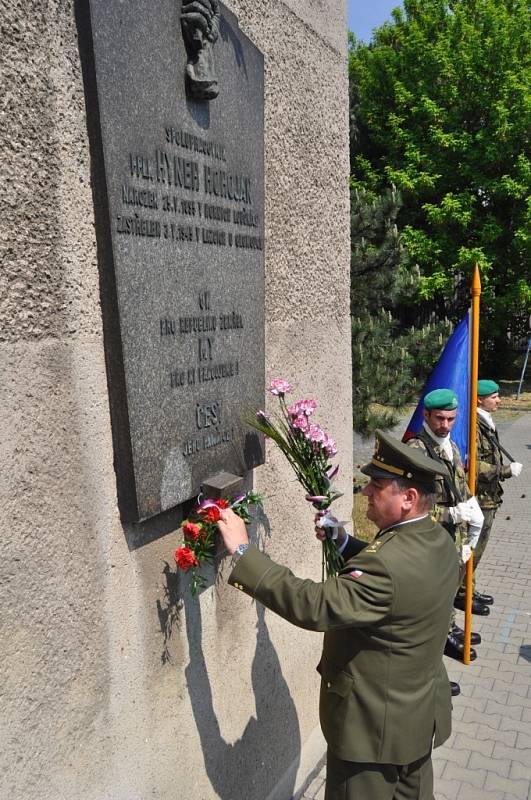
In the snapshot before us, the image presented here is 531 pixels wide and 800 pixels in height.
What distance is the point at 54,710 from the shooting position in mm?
1876

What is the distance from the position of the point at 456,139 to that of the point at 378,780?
17.3 metres

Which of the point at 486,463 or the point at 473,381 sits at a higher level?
the point at 473,381

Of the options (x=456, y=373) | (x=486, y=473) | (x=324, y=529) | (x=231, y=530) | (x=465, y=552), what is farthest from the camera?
(x=486, y=473)

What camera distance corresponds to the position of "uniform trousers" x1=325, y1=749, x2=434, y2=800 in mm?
2480

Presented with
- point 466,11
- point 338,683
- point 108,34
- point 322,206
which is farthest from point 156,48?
point 466,11

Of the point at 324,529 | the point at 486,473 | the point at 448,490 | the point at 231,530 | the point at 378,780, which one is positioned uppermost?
the point at 231,530

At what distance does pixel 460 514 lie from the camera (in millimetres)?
4211

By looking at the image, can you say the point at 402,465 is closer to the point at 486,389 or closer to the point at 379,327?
the point at 486,389

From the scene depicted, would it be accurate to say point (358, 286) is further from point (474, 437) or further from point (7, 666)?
point (7, 666)

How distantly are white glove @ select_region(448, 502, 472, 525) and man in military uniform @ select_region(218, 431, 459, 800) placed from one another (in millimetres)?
1721

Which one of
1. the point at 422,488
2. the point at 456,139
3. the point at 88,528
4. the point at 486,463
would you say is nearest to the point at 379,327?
the point at 486,463

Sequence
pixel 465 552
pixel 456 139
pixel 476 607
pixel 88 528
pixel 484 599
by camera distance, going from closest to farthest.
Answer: pixel 88 528, pixel 465 552, pixel 476 607, pixel 484 599, pixel 456 139

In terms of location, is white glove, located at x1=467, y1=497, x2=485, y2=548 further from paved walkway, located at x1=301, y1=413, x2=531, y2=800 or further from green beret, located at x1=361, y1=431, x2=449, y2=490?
green beret, located at x1=361, y1=431, x2=449, y2=490

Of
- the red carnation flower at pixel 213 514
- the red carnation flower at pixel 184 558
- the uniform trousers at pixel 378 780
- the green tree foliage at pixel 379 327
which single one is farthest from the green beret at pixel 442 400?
the green tree foliage at pixel 379 327
